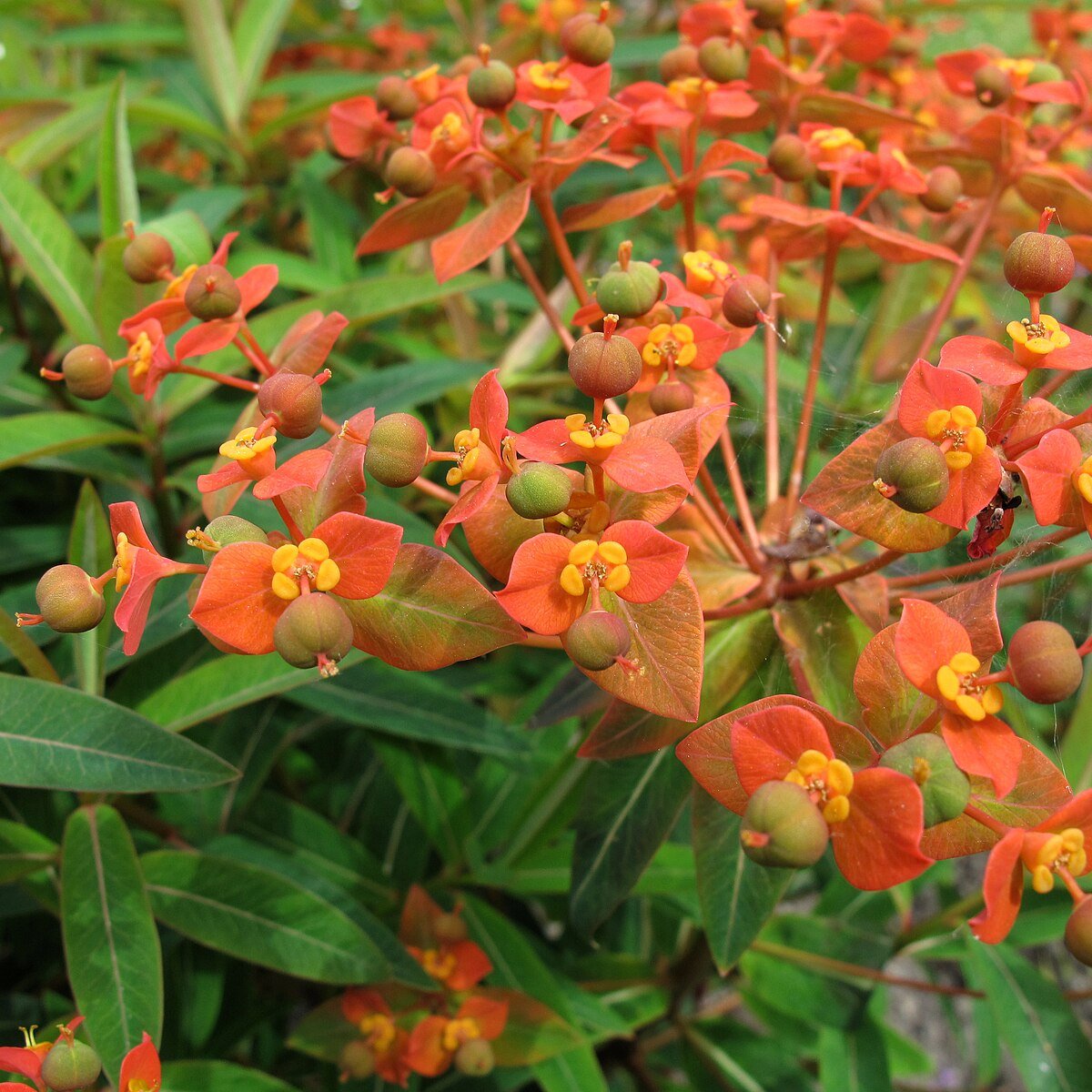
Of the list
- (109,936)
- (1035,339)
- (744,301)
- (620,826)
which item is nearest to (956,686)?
(1035,339)

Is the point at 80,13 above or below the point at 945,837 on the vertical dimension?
above

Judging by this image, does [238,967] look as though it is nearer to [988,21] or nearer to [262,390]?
[262,390]

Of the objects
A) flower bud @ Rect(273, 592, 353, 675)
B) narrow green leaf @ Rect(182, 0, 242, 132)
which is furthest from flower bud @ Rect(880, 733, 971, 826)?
narrow green leaf @ Rect(182, 0, 242, 132)

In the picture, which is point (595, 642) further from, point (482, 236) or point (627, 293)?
point (482, 236)

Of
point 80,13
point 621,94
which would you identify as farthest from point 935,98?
point 80,13

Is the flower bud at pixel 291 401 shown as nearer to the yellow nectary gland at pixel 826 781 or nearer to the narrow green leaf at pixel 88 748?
the narrow green leaf at pixel 88 748

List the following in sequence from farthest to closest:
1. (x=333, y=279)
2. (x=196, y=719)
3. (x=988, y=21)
→ (x=988, y=21) < (x=333, y=279) < (x=196, y=719)

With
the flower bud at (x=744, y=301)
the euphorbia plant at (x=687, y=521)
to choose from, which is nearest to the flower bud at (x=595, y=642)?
the euphorbia plant at (x=687, y=521)
